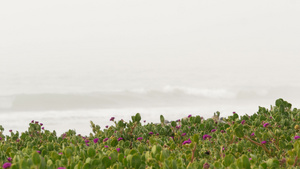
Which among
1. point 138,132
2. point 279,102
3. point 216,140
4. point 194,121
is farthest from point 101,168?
point 279,102

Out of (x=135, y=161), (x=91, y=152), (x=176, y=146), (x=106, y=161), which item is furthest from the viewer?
(x=176, y=146)

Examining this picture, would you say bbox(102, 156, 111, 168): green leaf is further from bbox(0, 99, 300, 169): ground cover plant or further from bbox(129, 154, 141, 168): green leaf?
bbox(129, 154, 141, 168): green leaf

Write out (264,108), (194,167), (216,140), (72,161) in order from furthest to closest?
(264,108) → (216,140) → (72,161) → (194,167)

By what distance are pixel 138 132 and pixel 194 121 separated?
4.43ft

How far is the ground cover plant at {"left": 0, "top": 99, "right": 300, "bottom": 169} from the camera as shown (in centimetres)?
420

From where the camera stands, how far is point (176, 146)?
22.1 ft

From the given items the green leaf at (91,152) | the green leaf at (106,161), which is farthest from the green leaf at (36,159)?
the green leaf at (91,152)

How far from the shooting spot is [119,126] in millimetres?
8547

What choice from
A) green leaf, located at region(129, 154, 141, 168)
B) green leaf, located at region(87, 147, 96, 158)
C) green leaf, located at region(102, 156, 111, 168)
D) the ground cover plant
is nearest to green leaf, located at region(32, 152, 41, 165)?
the ground cover plant

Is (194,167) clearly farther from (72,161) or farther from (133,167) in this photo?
(72,161)

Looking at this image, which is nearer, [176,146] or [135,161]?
[135,161]

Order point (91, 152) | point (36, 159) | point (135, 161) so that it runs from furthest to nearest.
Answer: point (91, 152) < point (135, 161) < point (36, 159)

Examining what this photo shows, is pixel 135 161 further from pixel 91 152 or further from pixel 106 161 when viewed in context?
pixel 91 152

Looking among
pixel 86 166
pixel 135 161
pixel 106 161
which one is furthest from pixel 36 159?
pixel 135 161
